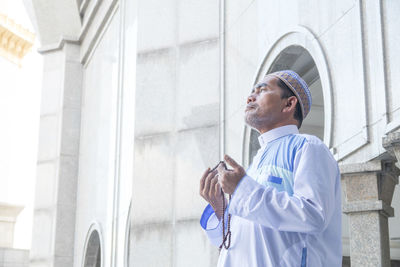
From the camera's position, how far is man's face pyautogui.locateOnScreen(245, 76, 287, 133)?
3.40 meters

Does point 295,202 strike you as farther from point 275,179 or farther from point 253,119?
point 253,119

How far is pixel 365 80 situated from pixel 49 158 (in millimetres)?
12627

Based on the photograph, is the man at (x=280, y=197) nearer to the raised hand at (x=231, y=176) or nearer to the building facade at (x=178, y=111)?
the raised hand at (x=231, y=176)

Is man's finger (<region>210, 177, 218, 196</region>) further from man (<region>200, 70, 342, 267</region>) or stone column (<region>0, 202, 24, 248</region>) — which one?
stone column (<region>0, 202, 24, 248</region>)

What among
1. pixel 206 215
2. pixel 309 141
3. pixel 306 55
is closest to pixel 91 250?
pixel 306 55

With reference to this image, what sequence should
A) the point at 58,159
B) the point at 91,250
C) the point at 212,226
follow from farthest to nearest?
the point at 58,159, the point at 91,250, the point at 212,226

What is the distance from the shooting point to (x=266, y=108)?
341 centimetres

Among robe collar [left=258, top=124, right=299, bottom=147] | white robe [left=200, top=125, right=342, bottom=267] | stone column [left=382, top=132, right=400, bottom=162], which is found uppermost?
stone column [left=382, top=132, right=400, bottom=162]

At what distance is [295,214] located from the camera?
293 cm

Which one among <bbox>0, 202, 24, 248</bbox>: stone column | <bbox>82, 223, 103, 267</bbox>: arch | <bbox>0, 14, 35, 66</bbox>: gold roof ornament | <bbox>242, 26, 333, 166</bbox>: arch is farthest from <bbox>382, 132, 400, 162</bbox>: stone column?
<bbox>0, 14, 35, 66</bbox>: gold roof ornament

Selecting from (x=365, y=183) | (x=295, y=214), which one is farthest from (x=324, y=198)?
(x=365, y=183)

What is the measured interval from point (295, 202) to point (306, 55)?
543cm

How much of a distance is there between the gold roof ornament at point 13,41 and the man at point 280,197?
30317 millimetres

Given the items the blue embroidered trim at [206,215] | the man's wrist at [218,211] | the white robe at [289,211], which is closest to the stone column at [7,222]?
the blue embroidered trim at [206,215]
